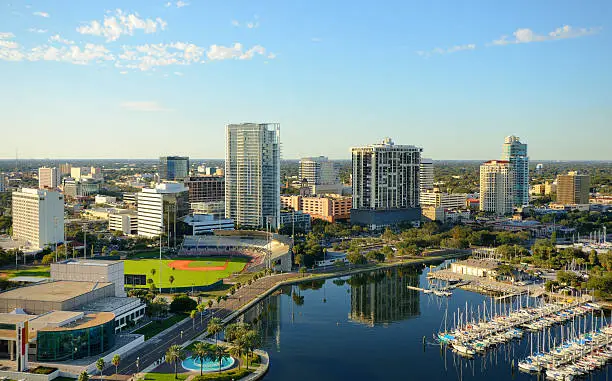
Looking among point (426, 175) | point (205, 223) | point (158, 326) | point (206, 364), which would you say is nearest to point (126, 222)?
point (205, 223)

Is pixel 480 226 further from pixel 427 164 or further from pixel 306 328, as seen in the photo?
pixel 306 328

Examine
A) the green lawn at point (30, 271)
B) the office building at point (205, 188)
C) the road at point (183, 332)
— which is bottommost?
the road at point (183, 332)

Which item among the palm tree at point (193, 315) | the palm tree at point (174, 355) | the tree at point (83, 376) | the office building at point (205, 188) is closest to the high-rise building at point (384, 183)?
the office building at point (205, 188)

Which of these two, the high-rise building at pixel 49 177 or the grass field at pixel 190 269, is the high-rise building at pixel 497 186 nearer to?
the grass field at pixel 190 269

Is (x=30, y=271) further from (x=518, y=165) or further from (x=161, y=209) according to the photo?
(x=518, y=165)

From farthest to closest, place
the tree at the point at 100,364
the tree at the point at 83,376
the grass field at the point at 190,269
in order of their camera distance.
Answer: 1. the grass field at the point at 190,269
2. the tree at the point at 100,364
3. the tree at the point at 83,376

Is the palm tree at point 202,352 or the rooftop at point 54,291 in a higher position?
the rooftop at point 54,291
